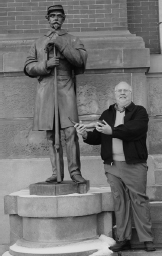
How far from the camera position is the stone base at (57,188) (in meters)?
5.21

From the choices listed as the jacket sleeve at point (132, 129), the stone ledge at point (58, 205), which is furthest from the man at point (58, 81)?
the jacket sleeve at point (132, 129)

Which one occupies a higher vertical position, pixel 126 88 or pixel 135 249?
pixel 126 88

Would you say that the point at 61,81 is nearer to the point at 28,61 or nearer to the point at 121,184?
the point at 28,61

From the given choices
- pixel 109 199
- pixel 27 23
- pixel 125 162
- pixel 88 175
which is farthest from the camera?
pixel 27 23

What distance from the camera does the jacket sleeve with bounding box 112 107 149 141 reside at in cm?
483

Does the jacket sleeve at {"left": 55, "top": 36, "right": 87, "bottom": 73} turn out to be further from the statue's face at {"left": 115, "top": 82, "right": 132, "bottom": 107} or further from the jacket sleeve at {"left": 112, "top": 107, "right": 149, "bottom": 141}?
the jacket sleeve at {"left": 112, "top": 107, "right": 149, "bottom": 141}

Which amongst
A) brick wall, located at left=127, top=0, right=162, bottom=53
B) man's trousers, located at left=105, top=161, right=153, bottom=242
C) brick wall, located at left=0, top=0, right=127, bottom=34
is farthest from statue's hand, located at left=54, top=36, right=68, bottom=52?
brick wall, located at left=127, top=0, right=162, bottom=53

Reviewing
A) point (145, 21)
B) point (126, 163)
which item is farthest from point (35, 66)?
point (145, 21)

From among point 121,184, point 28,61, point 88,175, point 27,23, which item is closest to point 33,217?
point 121,184

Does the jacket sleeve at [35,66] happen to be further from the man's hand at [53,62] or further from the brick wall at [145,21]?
the brick wall at [145,21]

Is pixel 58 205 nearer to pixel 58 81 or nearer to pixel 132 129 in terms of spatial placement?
pixel 132 129

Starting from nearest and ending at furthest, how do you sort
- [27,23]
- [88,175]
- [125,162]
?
[125,162], [88,175], [27,23]

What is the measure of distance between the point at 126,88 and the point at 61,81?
97 centimetres

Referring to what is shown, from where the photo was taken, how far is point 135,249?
5.04 meters
